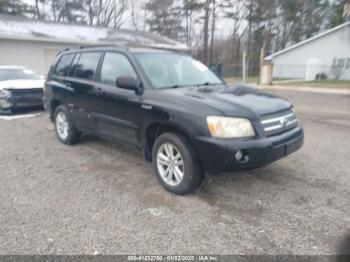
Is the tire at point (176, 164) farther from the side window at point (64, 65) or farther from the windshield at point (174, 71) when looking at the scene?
the side window at point (64, 65)

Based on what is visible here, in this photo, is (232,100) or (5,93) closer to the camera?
(232,100)

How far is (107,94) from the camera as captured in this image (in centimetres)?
462

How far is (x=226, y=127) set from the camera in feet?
11.2

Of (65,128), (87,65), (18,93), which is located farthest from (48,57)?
(87,65)

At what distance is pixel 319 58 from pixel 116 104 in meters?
27.4

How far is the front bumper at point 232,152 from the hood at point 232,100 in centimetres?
32

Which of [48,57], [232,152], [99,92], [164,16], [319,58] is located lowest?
[232,152]

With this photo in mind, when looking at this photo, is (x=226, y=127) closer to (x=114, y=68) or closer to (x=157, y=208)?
(x=157, y=208)

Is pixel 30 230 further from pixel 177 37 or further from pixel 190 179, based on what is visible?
pixel 177 37

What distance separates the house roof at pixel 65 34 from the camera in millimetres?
16312

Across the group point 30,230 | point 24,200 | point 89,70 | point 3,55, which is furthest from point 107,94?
point 3,55

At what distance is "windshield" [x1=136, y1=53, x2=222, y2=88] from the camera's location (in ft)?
14.2

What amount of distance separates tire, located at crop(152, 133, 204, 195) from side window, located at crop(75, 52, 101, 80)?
1.89 meters

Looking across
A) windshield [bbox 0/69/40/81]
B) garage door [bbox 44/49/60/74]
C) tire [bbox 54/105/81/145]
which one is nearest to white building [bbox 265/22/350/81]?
garage door [bbox 44/49/60/74]
